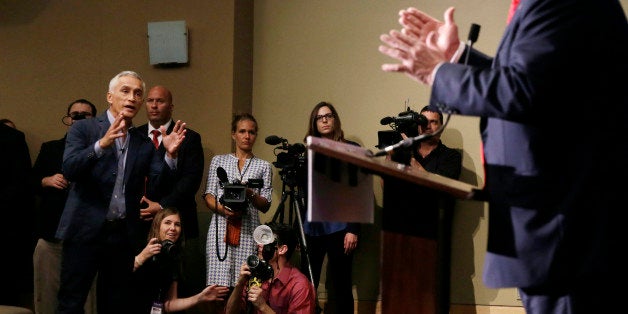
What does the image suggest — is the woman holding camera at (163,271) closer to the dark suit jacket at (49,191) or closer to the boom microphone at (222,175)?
the boom microphone at (222,175)

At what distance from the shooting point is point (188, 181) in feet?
15.4

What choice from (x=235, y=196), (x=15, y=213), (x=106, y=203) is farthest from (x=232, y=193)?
(x=15, y=213)

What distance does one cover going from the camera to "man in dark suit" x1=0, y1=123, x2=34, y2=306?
200 inches

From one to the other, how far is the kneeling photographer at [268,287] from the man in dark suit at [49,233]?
151 cm

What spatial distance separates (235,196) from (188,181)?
1.37ft

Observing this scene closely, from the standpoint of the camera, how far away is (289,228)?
4.46 m

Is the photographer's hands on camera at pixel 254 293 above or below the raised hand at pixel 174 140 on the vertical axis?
below

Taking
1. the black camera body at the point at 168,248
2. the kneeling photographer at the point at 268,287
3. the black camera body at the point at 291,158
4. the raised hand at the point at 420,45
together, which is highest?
the raised hand at the point at 420,45

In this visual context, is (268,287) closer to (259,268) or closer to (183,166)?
(259,268)

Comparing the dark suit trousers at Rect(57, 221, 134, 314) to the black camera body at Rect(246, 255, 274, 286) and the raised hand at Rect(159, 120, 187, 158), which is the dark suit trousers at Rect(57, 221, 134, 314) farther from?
Answer: the black camera body at Rect(246, 255, 274, 286)

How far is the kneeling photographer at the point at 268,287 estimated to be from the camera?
3941mm

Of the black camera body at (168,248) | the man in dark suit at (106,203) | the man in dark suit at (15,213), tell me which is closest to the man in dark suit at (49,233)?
the man in dark suit at (15,213)

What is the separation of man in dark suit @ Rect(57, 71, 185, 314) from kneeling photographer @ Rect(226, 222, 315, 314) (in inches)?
24.9

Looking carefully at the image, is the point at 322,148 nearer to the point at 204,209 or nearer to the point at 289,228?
the point at 289,228
